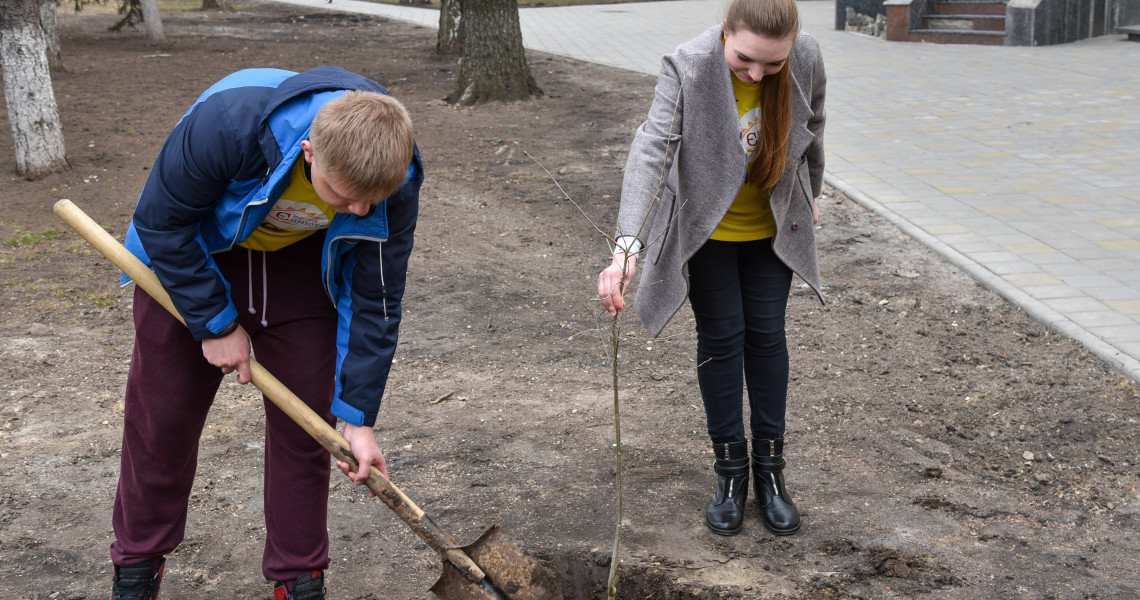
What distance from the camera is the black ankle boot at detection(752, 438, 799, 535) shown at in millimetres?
3176

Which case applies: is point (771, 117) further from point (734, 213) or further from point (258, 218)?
point (258, 218)

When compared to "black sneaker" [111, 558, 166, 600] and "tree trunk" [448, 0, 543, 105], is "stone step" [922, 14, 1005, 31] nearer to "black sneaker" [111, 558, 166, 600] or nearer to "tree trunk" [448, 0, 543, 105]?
"tree trunk" [448, 0, 543, 105]

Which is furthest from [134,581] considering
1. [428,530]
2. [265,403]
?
[428,530]

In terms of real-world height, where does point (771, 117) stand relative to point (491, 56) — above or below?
below

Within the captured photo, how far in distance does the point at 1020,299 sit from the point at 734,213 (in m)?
2.72

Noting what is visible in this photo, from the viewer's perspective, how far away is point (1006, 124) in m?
8.82

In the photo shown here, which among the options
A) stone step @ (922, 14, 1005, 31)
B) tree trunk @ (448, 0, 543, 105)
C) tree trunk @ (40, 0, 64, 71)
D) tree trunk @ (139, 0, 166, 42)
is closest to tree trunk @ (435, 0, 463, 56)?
tree trunk @ (448, 0, 543, 105)

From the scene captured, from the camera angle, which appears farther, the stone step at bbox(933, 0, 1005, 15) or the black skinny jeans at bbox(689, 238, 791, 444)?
the stone step at bbox(933, 0, 1005, 15)

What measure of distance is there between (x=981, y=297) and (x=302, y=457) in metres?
3.80

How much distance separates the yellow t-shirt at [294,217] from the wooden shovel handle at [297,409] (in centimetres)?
24

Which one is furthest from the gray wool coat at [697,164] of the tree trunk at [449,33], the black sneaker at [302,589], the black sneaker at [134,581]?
the tree trunk at [449,33]

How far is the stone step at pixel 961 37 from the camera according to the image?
1386cm

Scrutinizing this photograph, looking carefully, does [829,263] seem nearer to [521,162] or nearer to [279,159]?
[521,162]

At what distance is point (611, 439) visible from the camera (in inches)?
151
